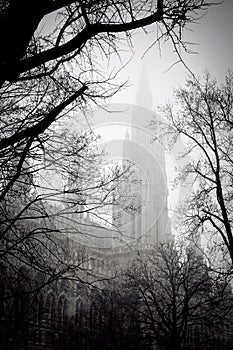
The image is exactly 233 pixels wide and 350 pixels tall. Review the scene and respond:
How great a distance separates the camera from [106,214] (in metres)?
6.13

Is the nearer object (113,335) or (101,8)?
(101,8)

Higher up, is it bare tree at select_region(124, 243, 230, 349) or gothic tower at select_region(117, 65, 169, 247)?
gothic tower at select_region(117, 65, 169, 247)

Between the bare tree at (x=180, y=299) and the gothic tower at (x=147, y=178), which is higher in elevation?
the gothic tower at (x=147, y=178)

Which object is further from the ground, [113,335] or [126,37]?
[126,37]

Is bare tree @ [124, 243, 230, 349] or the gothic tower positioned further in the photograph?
the gothic tower

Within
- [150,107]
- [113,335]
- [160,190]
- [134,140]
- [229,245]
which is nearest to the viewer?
[229,245]

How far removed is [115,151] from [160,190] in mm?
10330

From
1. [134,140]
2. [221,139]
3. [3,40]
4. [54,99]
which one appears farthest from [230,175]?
[134,140]

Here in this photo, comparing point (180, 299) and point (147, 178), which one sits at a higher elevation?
point (147, 178)

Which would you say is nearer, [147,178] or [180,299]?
[180,299]

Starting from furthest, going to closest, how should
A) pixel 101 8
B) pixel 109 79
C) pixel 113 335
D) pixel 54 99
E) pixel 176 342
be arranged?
pixel 113 335, pixel 176 342, pixel 54 99, pixel 109 79, pixel 101 8

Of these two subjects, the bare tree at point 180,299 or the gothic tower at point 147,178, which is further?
the gothic tower at point 147,178

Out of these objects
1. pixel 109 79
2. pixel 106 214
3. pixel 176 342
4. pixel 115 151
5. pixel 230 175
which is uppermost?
pixel 115 151

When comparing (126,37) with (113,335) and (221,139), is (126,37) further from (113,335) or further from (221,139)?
(113,335)
